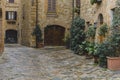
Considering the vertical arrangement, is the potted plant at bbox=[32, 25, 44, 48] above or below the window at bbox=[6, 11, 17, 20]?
below

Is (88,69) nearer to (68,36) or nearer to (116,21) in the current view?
(116,21)

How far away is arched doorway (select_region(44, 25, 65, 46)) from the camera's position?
25766 millimetres

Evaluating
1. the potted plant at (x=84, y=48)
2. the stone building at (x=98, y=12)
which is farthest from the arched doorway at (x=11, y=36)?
the potted plant at (x=84, y=48)

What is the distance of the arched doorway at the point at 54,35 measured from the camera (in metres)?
25.8

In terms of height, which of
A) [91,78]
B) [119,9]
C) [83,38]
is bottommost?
[91,78]

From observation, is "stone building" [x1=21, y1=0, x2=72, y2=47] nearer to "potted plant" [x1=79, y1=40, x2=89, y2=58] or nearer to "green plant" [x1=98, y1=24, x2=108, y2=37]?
"potted plant" [x1=79, y1=40, x2=89, y2=58]

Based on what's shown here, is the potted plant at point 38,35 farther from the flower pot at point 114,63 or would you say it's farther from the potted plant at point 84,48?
the flower pot at point 114,63

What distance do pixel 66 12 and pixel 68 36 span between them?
7.63 ft

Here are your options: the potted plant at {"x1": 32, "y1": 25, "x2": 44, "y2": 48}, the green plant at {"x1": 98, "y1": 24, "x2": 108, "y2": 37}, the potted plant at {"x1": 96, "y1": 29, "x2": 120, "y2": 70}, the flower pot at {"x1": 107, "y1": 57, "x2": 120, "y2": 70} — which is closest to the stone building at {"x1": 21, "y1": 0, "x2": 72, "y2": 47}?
the potted plant at {"x1": 32, "y1": 25, "x2": 44, "y2": 48}

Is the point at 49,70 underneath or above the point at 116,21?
underneath

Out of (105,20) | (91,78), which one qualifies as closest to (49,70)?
(91,78)

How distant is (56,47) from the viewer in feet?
Result: 83.7

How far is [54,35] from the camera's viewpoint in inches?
1020

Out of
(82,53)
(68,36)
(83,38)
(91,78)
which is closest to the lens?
(91,78)
